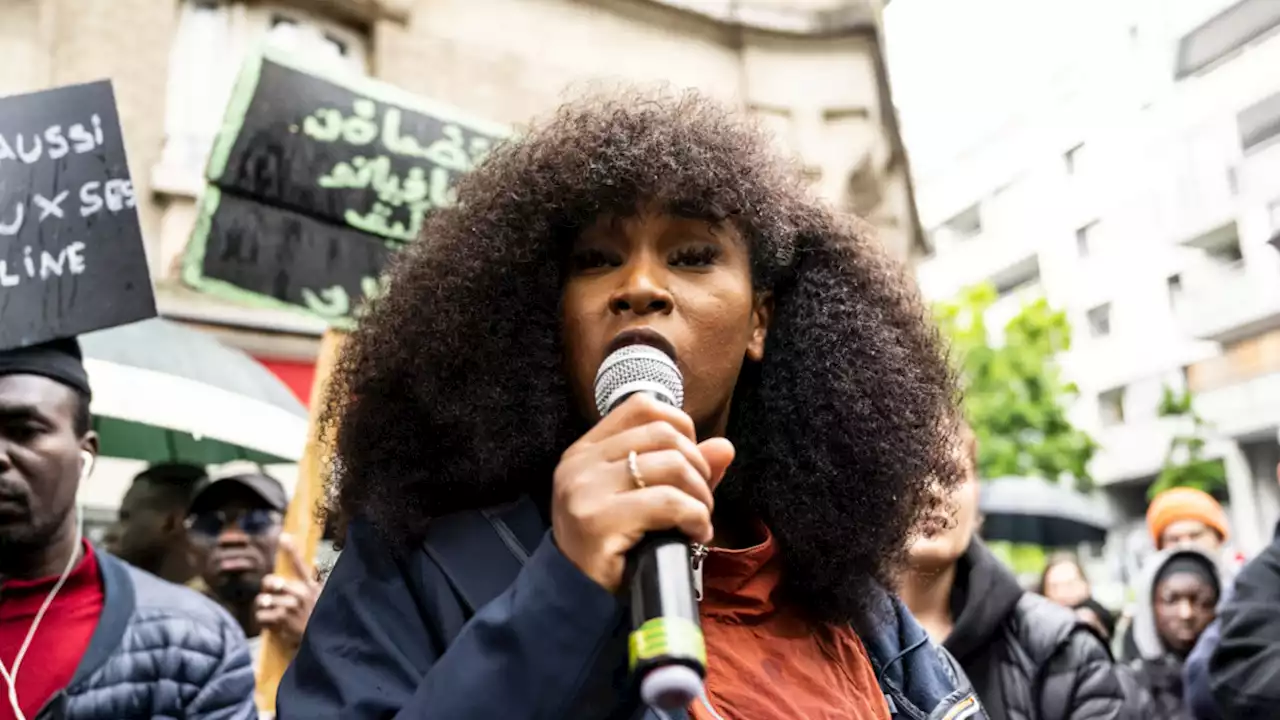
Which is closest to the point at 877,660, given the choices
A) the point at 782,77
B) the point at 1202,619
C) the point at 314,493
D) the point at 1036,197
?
the point at 314,493

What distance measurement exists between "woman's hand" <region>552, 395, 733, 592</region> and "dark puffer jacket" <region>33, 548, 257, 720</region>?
1710 mm

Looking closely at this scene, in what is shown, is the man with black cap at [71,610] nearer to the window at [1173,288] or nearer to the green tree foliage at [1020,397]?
the green tree foliage at [1020,397]

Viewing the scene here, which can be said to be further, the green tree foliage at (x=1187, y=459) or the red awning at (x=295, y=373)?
the green tree foliage at (x=1187, y=459)

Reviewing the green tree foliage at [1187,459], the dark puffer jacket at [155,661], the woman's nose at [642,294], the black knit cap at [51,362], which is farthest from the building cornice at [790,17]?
the green tree foliage at [1187,459]

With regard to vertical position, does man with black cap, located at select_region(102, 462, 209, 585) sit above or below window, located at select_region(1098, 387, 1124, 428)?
below

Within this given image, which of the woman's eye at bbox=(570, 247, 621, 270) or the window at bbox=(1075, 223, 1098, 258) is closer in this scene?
the woman's eye at bbox=(570, 247, 621, 270)

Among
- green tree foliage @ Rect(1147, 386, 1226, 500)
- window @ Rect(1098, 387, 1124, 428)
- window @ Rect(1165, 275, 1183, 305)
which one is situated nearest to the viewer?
green tree foliage @ Rect(1147, 386, 1226, 500)

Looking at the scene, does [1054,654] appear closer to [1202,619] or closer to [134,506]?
[1202,619]

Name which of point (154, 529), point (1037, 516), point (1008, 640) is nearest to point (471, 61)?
point (154, 529)

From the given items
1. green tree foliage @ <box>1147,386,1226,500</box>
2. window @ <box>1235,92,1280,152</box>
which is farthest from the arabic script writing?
green tree foliage @ <box>1147,386,1226,500</box>

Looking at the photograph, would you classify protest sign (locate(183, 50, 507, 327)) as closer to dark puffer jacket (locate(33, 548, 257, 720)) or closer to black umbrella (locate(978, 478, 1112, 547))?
Result: dark puffer jacket (locate(33, 548, 257, 720))

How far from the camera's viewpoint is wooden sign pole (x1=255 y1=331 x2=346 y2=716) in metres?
2.89

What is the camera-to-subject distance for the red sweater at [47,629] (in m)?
2.44

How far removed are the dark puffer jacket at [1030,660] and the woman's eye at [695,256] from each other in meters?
1.60
